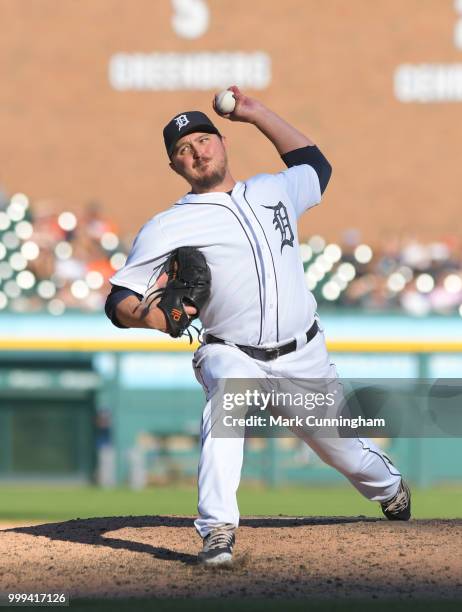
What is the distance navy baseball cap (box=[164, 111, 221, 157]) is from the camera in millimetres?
4949

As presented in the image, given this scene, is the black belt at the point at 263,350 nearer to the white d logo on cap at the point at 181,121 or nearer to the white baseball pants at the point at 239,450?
the white baseball pants at the point at 239,450

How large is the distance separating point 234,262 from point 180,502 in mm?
6654

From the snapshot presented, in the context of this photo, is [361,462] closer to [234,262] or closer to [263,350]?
[263,350]

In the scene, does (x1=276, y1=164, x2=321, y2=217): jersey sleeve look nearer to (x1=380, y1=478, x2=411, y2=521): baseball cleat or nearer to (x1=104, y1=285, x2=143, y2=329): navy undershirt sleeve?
(x1=104, y1=285, x2=143, y2=329): navy undershirt sleeve

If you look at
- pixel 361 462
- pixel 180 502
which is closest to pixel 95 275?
pixel 180 502

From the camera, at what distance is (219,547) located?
15.3 ft

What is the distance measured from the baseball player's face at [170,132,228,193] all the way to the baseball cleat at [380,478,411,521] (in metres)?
1.63

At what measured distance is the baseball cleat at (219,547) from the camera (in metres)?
4.65

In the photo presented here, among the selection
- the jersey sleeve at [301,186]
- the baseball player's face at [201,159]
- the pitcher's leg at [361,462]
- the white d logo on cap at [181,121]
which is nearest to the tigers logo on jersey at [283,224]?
the jersey sleeve at [301,186]

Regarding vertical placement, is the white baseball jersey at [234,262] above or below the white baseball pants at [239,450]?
above

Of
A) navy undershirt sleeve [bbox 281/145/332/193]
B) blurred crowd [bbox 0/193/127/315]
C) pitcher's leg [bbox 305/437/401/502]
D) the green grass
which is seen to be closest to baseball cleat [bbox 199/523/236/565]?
pitcher's leg [bbox 305/437/401/502]

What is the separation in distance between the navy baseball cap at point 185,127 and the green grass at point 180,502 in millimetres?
5037

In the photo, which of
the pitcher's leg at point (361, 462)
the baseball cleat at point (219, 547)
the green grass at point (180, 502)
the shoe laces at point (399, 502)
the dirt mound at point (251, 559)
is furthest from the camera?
the green grass at point (180, 502)

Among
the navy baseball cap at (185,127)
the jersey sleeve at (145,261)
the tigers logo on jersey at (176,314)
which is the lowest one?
the tigers logo on jersey at (176,314)
